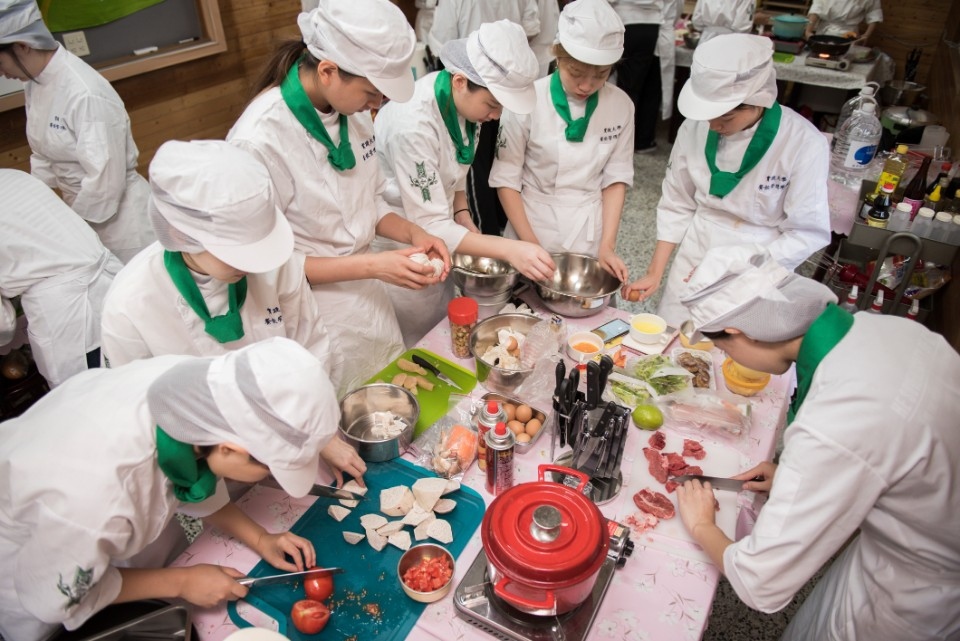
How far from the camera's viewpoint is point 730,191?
231cm

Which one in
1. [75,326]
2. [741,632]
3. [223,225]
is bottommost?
[741,632]

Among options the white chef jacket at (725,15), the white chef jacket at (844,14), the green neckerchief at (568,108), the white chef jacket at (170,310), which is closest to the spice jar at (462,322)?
the white chef jacket at (170,310)

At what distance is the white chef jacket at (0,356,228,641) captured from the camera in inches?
42.7

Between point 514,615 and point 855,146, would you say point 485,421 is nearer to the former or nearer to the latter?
point 514,615

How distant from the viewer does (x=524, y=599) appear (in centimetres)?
118

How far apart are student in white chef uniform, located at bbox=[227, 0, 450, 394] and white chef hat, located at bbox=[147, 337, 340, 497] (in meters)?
0.76

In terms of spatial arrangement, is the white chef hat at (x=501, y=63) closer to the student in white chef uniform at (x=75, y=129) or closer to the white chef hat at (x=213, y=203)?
the white chef hat at (x=213, y=203)

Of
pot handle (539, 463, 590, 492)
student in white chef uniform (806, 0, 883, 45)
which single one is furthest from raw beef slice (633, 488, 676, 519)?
student in white chef uniform (806, 0, 883, 45)

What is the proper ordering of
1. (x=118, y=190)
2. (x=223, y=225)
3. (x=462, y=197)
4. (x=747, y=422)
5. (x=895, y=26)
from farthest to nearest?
(x=895, y=26) → (x=118, y=190) → (x=462, y=197) → (x=747, y=422) → (x=223, y=225)

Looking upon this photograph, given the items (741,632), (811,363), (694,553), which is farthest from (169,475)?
(741,632)

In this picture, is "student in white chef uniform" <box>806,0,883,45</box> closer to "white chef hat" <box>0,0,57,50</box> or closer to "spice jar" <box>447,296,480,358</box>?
"spice jar" <box>447,296,480,358</box>

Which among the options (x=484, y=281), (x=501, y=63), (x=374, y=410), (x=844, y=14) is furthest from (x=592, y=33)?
(x=844, y=14)

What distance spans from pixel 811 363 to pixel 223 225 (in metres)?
1.34

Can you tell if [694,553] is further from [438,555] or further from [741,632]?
[741,632]
